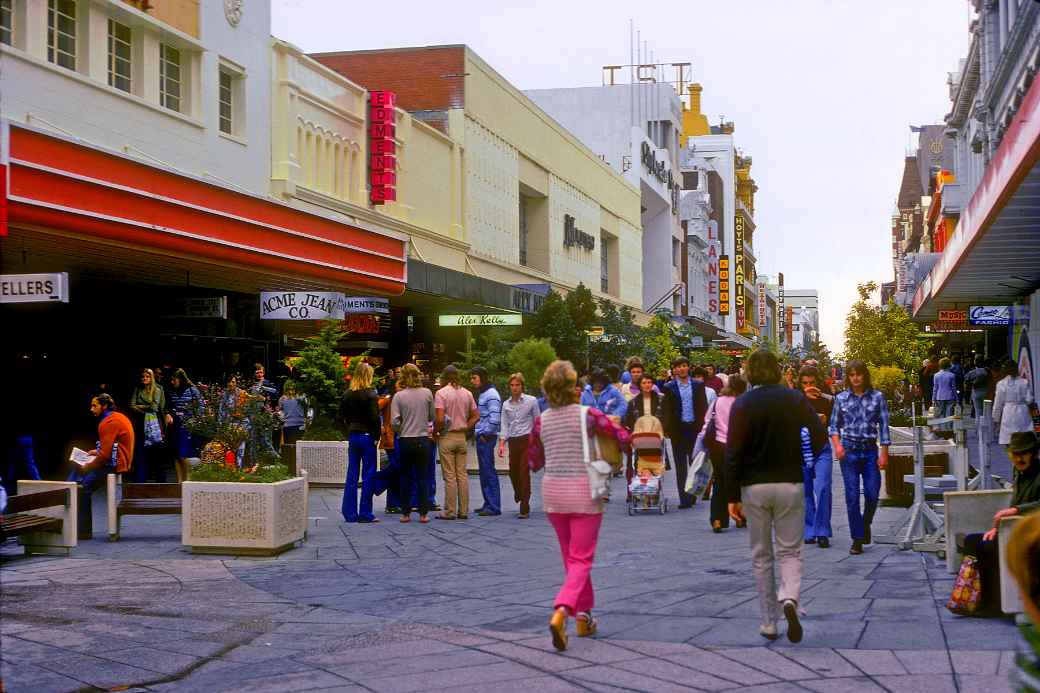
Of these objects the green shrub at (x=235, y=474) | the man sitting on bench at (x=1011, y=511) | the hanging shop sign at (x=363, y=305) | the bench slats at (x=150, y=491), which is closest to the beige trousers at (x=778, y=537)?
the man sitting on bench at (x=1011, y=511)

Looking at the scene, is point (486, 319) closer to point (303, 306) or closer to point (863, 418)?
point (303, 306)

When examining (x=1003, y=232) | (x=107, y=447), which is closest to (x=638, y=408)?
(x=107, y=447)

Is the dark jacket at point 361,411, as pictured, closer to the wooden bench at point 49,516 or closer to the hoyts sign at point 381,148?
the wooden bench at point 49,516

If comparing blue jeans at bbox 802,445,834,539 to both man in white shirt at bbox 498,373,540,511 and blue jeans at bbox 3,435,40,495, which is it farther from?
blue jeans at bbox 3,435,40,495

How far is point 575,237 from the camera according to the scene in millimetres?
48938

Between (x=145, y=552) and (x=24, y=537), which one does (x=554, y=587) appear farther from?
(x=24, y=537)

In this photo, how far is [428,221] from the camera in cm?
3272

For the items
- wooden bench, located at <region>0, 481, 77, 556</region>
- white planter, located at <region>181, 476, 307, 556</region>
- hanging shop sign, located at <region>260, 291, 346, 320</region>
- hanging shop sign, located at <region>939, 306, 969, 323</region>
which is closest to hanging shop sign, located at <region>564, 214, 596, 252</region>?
hanging shop sign, located at <region>939, 306, 969, 323</region>

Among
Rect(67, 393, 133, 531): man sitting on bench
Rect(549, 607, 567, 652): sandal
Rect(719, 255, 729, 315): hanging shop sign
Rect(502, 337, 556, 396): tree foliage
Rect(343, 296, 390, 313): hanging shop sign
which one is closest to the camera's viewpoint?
Rect(549, 607, 567, 652): sandal

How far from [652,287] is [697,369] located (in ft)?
184

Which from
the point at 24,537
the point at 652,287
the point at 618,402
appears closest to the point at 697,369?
the point at 618,402

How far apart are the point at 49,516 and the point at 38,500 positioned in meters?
0.28

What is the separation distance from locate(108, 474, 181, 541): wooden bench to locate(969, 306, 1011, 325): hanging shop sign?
73.4 ft

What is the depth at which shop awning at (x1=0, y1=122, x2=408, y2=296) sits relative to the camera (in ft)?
48.1
